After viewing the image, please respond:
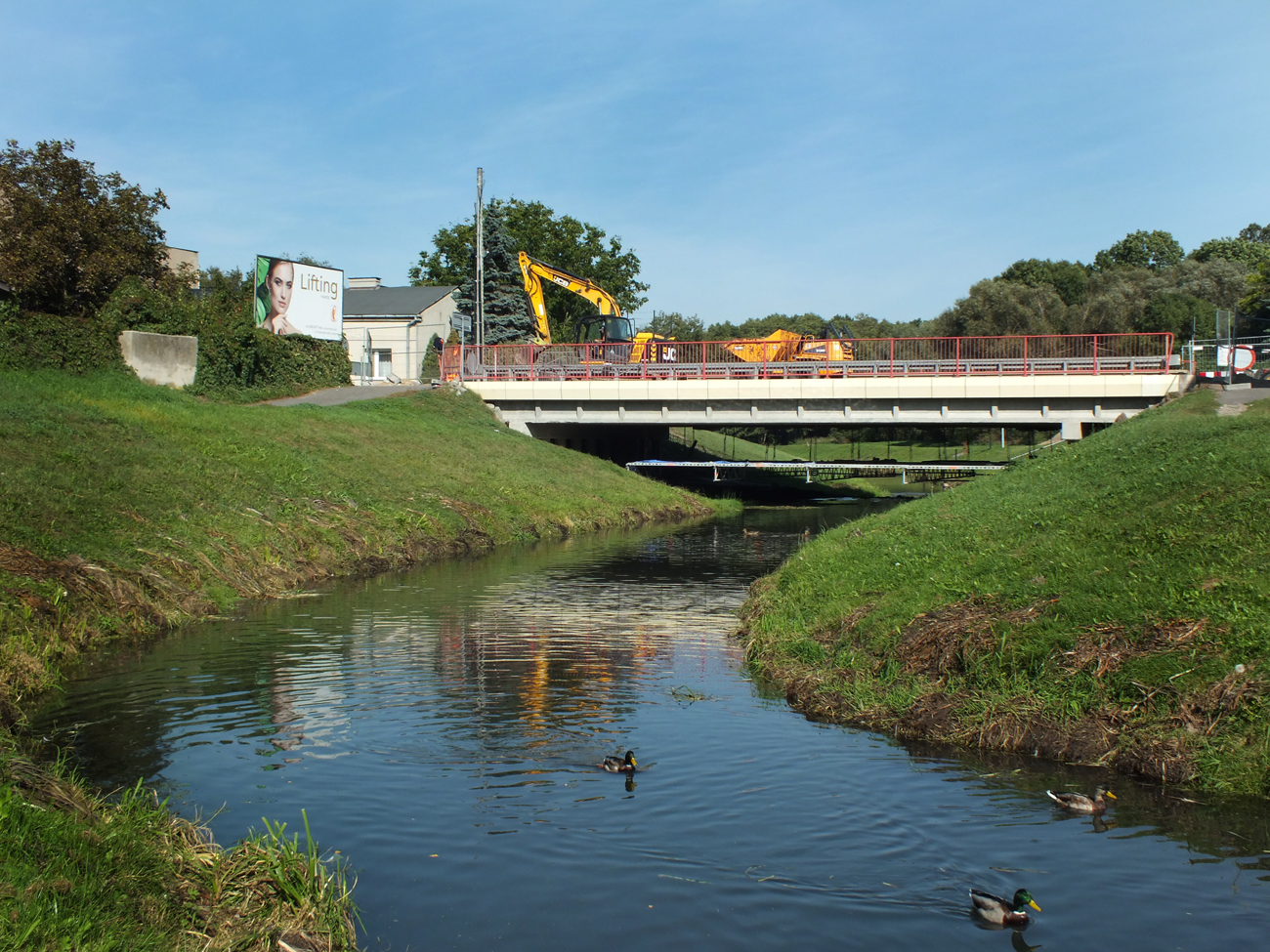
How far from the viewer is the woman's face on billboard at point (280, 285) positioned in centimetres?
4819

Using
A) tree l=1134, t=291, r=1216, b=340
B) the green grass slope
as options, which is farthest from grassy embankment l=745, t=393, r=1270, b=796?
tree l=1134, t=291, r=1216, b=340

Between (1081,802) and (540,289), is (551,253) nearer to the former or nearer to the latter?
(540,289)

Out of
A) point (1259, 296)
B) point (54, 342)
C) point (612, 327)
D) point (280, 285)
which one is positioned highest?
point (1259, 296)

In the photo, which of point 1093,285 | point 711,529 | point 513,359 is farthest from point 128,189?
point 1093,285

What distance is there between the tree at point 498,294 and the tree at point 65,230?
806 inches

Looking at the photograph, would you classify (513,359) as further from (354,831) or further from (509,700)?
(354,831)

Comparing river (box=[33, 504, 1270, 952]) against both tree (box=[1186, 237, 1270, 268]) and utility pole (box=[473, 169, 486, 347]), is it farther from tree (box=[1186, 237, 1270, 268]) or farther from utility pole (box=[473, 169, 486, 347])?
tree (box=[1186, 237, 1270, 268])

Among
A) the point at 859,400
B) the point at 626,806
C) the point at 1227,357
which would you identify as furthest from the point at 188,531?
the point at 1227,357

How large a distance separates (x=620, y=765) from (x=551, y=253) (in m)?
81.1

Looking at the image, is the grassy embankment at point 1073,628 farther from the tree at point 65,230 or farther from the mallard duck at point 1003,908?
the tree at point 65,230

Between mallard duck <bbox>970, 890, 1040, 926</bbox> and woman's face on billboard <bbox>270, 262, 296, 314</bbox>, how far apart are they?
46.3 metres

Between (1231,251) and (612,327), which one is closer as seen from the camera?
(612,327)

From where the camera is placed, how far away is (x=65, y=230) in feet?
145

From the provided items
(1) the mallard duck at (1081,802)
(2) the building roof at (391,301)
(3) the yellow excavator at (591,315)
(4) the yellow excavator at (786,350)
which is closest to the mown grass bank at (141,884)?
(1) the mallard duck at (1081,802)
